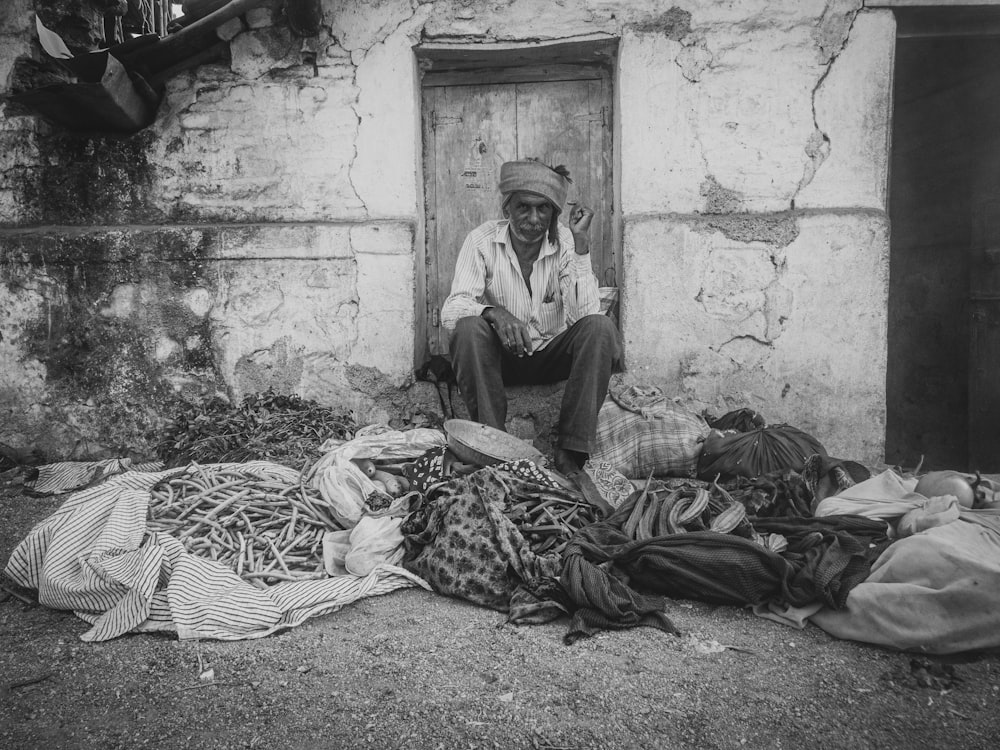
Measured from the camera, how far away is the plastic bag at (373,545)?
8.73 feet

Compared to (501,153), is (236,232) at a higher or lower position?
lower

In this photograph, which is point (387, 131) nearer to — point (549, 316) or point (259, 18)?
point (259, 18)

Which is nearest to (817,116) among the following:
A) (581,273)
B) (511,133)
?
(581,273)

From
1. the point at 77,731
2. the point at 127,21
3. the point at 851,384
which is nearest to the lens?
the point at 77,731

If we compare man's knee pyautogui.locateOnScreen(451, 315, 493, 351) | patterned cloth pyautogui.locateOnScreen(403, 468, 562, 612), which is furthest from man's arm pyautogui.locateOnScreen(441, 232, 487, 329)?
patterned cloth pyautogui.locateOnScreen(403, 468, 562, 612)

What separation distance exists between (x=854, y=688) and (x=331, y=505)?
2.00 m

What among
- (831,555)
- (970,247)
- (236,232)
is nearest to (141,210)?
(236,232)

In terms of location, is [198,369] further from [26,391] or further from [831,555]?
[831,555]

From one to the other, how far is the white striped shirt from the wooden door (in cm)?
55

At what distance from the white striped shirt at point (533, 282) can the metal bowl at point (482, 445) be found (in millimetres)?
848

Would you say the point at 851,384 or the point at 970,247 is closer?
the point at 851,384

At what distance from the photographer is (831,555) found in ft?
7.74

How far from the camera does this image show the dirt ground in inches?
68.5

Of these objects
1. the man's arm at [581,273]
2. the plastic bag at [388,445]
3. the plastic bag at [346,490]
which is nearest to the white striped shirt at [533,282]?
the man's arm at [581,273]
